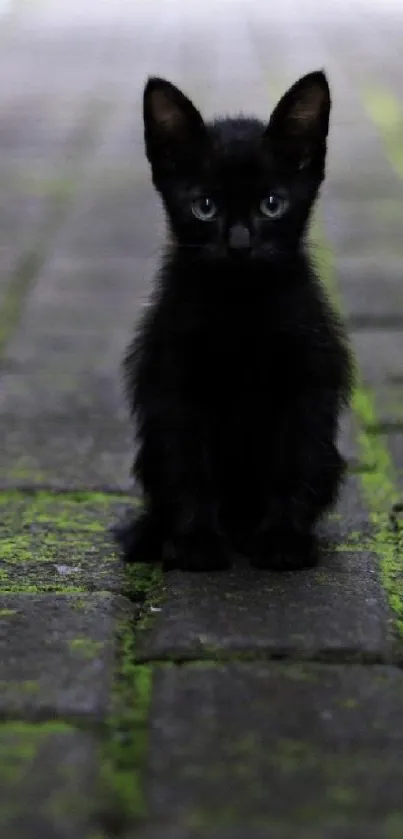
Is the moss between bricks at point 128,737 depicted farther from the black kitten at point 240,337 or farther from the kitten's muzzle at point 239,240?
the kitten's muzzle at point 239,240

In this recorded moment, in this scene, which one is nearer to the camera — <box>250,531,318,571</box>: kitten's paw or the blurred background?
<box>250,531,318,571</box>: kitten's paw

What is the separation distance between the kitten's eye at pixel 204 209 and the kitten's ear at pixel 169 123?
11cm

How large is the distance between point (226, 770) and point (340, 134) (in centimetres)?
595

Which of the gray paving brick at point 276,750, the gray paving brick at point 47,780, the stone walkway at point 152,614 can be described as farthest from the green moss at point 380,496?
the gray paving brick at point 47,780

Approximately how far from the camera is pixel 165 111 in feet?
7.40

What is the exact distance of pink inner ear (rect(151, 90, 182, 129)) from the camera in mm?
2248

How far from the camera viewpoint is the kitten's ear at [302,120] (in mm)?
2232

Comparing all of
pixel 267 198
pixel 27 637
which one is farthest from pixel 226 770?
pixel 267 198

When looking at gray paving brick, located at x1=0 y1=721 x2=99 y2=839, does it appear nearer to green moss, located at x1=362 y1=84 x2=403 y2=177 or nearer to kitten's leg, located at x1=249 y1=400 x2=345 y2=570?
kitten's leg, located at x1=249 y1=400 x2=345 y2=570

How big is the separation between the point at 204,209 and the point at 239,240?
0.10 m

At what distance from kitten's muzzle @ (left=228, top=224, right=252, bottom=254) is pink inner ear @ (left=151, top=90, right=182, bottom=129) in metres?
0.27

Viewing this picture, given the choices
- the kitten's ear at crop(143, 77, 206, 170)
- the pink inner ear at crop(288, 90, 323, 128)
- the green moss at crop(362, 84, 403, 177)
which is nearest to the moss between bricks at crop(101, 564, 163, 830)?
the kitten's ear at crop(143, 77, 206, 170)

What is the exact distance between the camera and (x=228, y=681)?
1790 millimetres

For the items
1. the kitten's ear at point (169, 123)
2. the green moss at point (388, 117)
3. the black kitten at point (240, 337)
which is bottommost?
the black kitten at point (240, 337)
